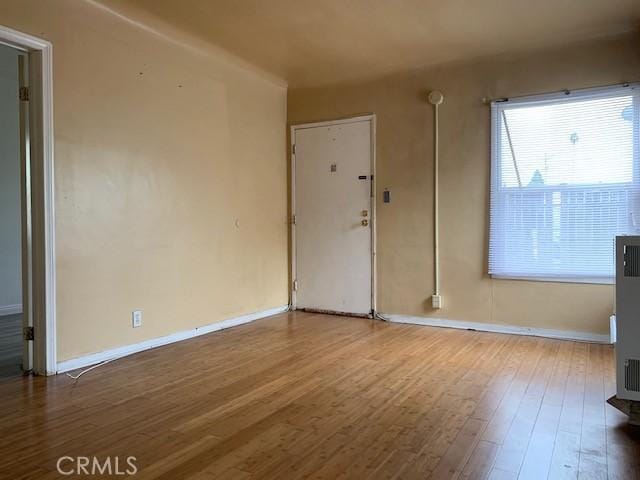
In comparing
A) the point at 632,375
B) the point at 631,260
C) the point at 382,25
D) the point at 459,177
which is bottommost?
the point at 632,375

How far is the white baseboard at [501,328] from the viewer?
4.15m

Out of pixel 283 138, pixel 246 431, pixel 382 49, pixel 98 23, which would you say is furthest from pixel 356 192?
pixel 246 431

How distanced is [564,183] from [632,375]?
2165mm

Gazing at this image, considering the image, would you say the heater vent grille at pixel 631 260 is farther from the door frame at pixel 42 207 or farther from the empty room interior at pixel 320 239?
the door frame at pixel 42 207

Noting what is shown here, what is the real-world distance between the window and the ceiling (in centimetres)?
59

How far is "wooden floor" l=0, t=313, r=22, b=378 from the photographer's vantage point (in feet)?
10.9

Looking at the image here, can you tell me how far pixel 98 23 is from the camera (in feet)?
11.5

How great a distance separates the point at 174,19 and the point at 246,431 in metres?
3.05

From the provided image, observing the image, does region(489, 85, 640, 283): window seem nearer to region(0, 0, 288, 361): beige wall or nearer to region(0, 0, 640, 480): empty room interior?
region(0, 0, 640, 480): empty room interior

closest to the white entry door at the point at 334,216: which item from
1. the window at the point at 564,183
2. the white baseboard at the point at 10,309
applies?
the window at the point at 564,183

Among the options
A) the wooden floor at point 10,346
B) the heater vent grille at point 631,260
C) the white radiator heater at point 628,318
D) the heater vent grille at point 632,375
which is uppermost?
the heater vent grille at point 631,260

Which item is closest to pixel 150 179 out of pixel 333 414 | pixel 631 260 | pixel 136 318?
pixel 136 318

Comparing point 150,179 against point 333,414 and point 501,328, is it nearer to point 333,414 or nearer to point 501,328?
point 333,414

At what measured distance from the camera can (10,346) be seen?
398 cm
